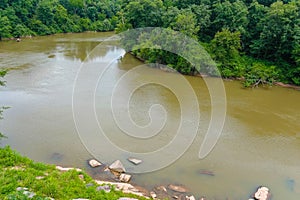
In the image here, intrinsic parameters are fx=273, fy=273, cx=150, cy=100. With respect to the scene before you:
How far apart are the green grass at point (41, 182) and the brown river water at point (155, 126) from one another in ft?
4.46

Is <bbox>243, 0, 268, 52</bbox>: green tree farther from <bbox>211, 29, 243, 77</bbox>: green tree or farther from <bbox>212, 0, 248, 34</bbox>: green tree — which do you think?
<bbox>211, 29, 243, 77</bbox>: green tree

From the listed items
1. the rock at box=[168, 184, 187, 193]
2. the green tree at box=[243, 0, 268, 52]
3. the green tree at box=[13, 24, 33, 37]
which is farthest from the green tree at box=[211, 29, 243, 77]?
the green tree at box=[13, 24, 33, 37]

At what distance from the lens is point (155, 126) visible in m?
11.7

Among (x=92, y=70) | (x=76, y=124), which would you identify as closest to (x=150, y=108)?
(x=76, y=124)

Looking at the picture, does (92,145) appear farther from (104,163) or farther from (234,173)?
(234,173)

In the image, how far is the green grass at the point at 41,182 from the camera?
20.1 feet

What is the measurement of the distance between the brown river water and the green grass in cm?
136

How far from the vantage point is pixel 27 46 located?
26.1 meters

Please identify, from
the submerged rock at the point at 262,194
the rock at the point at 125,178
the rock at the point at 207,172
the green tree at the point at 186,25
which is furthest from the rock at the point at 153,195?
the green tree at the point at 186,25

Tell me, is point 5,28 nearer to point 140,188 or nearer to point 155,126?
point 155,126

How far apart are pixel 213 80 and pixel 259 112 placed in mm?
4672

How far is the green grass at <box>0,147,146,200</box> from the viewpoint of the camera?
6.12m

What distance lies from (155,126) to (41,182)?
5.97 meters

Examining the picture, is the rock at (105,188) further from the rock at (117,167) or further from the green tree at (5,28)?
the green tree at (5,28)
